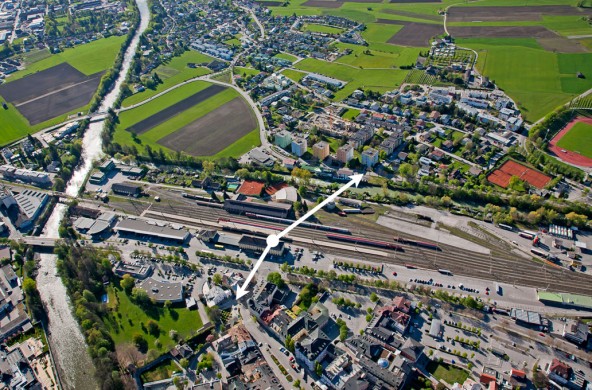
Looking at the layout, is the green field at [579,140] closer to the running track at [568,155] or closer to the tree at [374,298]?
the running track at [568,155]

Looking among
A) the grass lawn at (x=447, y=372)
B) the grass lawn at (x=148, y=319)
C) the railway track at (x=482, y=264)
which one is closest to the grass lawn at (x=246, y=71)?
the railway track at (x=482, y=264)

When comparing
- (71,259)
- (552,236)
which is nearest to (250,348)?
(71,259)

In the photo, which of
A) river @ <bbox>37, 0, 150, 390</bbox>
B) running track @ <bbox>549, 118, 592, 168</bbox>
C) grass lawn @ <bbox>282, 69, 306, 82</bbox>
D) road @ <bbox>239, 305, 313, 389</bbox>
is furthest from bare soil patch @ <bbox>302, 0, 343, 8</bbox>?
→ road @ <bbox>239, 305, 313, 389</bbox>

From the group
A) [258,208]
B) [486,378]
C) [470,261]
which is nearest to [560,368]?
[486,378]

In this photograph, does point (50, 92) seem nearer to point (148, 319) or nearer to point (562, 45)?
point (148, 319)

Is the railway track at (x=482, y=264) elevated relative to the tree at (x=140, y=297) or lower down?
elevated
